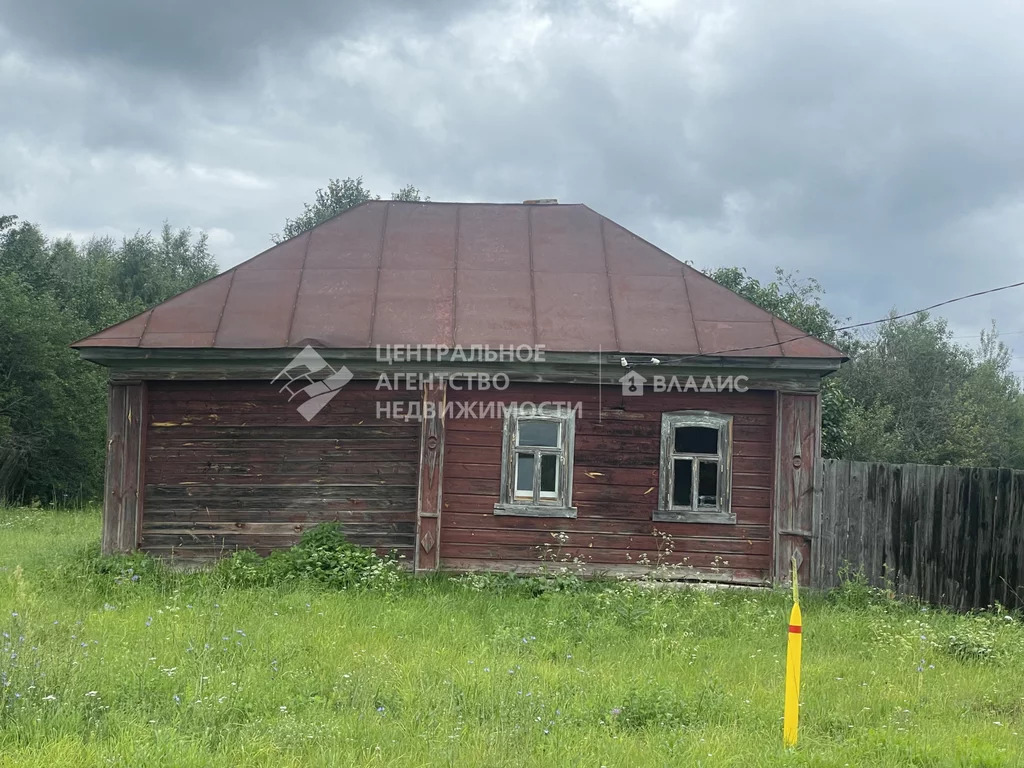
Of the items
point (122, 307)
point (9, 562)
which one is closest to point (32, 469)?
point (122, 307)

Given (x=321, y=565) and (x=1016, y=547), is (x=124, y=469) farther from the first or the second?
(x=1016, y=547)

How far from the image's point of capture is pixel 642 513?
393 inches

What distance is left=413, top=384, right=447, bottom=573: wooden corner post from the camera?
32.2 ft

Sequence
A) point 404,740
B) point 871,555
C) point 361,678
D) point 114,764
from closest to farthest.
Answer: point 114,764 → point 404,740 → point 361,678 → point 871,555

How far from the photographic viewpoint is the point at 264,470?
398 inches

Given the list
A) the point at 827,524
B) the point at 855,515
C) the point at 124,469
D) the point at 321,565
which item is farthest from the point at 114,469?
the point at 855,515

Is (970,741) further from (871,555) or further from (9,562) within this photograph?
(9,562)

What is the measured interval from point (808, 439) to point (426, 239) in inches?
231

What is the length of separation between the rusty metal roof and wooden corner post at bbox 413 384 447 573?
0.94m

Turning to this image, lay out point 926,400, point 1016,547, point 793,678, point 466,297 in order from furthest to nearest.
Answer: point 926,400
point 466,297
point 1016,547
point 793,678

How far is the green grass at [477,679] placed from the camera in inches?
179

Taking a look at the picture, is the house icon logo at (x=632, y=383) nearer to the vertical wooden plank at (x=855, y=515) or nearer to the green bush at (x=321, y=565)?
the vertical wooden plank at (x=855, y=515)

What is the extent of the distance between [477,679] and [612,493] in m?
4.64

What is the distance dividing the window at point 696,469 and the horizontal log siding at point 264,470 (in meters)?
3.11
